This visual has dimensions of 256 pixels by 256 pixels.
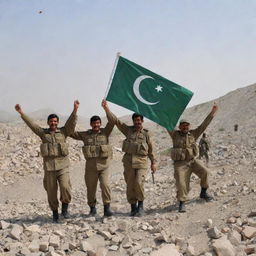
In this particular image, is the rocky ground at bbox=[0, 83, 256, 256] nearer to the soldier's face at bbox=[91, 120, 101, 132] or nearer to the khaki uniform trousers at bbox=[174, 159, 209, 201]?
the khaki uniform trousers at bbox=[174, 159, 209, 201]

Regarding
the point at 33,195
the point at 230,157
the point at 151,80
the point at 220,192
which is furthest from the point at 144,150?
the point at 230,157

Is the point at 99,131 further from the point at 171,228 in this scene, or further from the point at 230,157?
the point at 230,157

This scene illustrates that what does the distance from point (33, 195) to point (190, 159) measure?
772 cm

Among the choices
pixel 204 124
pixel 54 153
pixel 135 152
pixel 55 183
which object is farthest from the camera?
pixel 204 124

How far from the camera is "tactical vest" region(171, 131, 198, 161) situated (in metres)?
7.14

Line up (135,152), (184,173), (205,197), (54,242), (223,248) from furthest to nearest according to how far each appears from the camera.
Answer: (205,197)
(184,173)
(135,152)
(54,242)
(223,248)

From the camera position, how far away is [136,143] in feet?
22.5

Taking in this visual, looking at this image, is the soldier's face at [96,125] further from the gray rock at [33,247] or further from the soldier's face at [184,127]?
the gray rock at [33,247]

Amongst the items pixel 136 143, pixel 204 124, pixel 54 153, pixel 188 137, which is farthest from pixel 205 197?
pixel 54 153

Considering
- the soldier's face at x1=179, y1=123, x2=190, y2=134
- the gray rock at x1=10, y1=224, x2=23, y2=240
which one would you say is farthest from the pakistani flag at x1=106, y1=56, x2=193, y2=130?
the gray rock at x1=10, y1=224, x2=23, y2=240

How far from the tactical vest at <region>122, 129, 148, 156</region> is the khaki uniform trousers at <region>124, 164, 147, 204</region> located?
306 mm

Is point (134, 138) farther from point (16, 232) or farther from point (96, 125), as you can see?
point (16, 232)

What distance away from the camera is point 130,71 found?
7.21 meters

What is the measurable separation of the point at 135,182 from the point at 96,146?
1.01 metres
